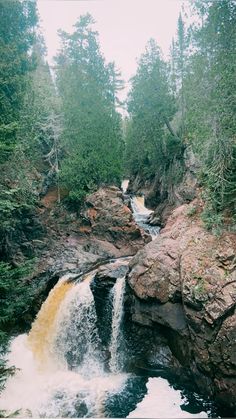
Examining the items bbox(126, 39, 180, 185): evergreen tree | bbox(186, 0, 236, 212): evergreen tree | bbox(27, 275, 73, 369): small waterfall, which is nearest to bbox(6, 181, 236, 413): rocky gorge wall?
bbox(27, 275, 73, 369): small waterfall

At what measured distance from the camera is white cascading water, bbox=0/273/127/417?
36.0 ft

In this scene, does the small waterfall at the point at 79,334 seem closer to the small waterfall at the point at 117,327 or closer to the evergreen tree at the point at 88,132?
the small waterfall at the point at 117,327

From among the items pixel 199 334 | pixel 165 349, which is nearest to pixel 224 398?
pixel 199 334

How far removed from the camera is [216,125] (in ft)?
38.9

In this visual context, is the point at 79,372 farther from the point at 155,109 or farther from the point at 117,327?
the point at 155,109

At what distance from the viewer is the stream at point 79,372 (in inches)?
418

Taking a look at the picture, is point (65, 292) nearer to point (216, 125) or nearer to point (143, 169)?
point (216, 125)

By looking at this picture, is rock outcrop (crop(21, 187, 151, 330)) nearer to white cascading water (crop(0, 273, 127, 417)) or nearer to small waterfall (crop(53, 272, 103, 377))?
white cascading water (crop(0, 273, 127, 417))

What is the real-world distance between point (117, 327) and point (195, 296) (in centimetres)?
444

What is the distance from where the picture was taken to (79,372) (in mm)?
12906

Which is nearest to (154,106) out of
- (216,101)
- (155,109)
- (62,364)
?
(155,109)

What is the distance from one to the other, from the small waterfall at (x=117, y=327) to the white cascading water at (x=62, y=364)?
473mm

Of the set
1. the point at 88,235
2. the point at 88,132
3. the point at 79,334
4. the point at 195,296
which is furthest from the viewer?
the point at 88,132

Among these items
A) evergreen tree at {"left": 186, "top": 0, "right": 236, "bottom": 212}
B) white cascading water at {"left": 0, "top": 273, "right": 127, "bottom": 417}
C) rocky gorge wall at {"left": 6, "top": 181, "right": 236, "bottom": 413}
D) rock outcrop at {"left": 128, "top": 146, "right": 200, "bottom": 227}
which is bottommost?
white cascading water at {"left": 0, "top": 273, "right": 127, "bottom": 417}
